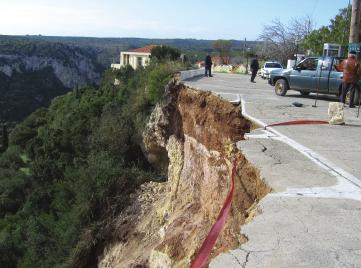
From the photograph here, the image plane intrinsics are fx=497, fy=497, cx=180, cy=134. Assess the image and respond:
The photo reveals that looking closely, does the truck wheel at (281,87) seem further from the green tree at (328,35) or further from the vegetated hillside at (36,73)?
the vegetated hillside at (36,73)

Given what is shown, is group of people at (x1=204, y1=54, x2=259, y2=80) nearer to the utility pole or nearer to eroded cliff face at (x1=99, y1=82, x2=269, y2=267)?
eroded cliff face at (x1=99, y1=82, x2=269, y2=267)

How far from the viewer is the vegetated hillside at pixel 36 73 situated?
360ft

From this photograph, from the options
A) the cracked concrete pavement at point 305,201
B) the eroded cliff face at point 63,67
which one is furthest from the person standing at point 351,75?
the eroded cliff face at point 63,67

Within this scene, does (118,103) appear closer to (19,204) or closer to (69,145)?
(69,145)

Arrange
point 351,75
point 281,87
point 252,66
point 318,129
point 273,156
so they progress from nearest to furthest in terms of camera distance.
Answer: point 273,156, point 318,129, point 351,75, point 281,87, point 252,66

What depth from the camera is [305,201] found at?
6.38 m

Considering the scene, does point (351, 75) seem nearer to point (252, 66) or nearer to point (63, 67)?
point (252, 66)

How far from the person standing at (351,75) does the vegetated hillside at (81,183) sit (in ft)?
31.1

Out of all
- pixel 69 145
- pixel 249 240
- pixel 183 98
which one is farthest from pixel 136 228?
pixel 69 145

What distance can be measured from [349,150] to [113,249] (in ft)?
33.7

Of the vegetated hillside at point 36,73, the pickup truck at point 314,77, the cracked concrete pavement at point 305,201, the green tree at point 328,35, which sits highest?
the green tree at point 328,35

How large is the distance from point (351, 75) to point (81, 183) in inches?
490

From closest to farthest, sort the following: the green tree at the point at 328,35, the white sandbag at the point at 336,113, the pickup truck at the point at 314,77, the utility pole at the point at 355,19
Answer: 1. the white sandbag at the point at 336,113
2. the pickup truck at the point at 314,77
3. the utility pole at the point at 355,19
4. the green tree at the point at 328,35

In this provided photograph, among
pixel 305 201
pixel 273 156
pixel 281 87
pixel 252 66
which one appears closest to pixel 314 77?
pixel 281 87
